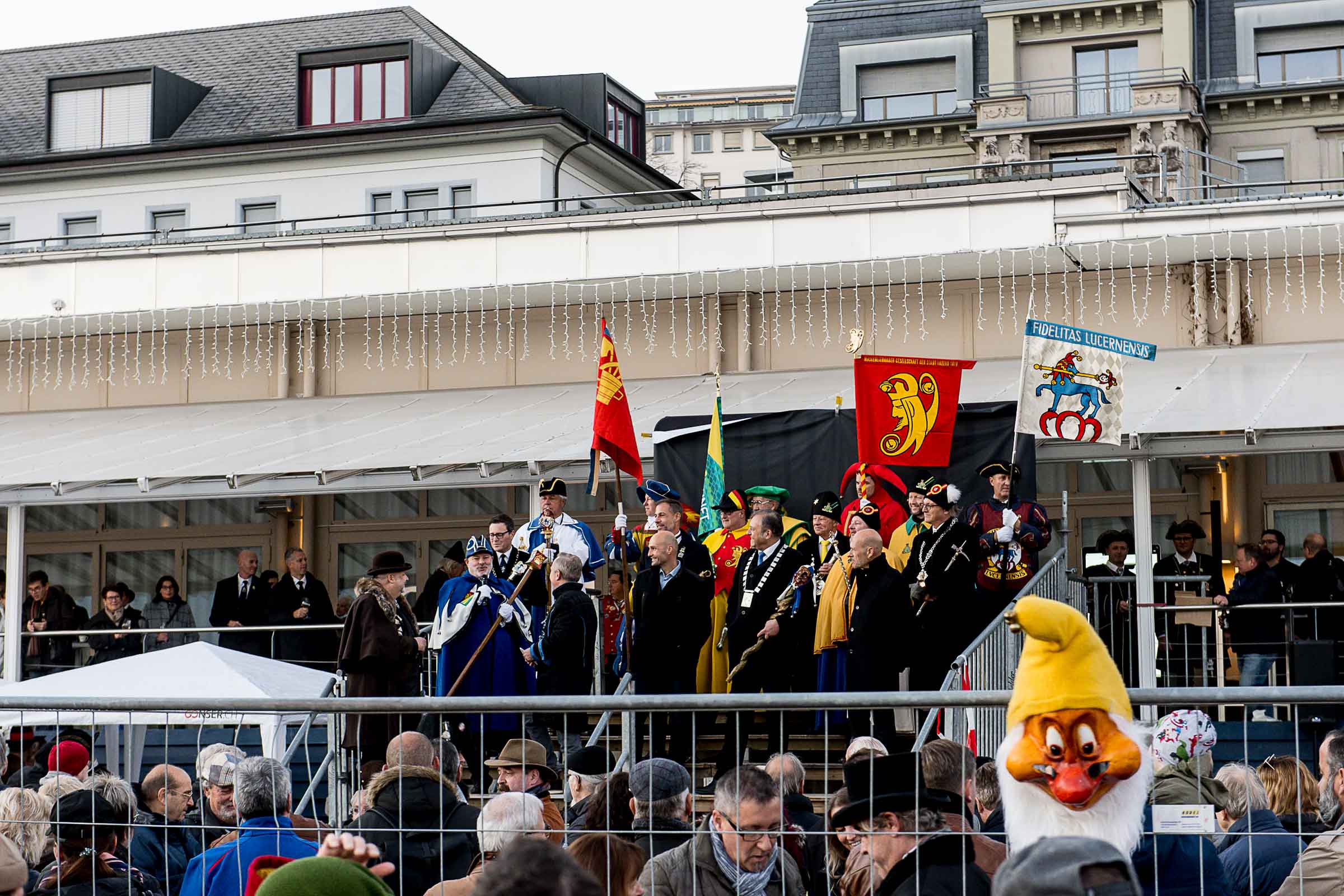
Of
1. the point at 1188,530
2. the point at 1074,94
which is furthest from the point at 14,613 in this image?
the point at 1074,94

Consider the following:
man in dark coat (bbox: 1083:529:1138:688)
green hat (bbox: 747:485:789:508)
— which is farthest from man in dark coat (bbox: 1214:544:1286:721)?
green hat (bbox: 747:485:789:508)

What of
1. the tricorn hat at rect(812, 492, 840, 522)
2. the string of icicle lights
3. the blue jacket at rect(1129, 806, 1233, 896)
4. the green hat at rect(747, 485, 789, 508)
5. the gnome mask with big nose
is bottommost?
the blue jacket at rect(1129, 806, 1233, 896)

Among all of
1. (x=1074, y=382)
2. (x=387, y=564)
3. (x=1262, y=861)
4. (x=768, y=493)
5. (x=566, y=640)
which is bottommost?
(x=1262, y=861)

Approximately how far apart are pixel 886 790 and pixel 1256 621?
853 centimetres

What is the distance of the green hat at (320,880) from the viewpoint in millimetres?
3453

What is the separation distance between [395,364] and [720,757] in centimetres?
1056

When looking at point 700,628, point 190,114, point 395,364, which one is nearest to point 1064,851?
point 700,628

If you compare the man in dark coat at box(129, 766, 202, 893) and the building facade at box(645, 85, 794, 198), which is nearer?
the man in dark coat at box(129, 766, 202, 893)

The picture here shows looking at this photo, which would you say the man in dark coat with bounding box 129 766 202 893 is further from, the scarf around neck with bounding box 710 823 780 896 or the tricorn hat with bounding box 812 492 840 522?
the tricorn hat with bounding box 812 492 840 522

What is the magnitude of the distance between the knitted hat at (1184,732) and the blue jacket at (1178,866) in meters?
3.23

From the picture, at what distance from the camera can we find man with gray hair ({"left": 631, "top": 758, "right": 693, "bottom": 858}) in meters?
6.38

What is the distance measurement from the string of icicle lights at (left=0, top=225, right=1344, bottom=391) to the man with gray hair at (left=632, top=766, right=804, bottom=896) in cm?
1254

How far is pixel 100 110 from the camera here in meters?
31.5

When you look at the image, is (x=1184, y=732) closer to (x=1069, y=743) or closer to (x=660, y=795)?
(x=660, y=795)
